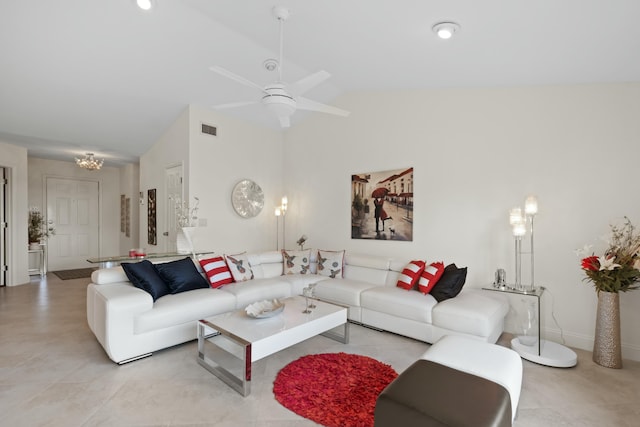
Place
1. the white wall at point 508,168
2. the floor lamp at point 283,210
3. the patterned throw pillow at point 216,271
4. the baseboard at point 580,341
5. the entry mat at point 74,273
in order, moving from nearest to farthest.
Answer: the baseboard at point 580,341, the white wall at point 508,168, the patterned throw pillow at point 216,271, the floor lamp at point 283,210, the entry mat at point 74,273

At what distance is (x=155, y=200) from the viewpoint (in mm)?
5984

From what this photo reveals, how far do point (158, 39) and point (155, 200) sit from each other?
3148mm

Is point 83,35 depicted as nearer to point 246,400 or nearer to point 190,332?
point 190,332

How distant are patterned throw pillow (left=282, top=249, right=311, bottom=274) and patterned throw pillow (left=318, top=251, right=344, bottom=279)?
227 millimetres

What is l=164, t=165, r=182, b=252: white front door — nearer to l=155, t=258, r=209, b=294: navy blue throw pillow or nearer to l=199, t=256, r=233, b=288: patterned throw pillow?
l=199, t=256, r=233, b=288: patterned throw pillow

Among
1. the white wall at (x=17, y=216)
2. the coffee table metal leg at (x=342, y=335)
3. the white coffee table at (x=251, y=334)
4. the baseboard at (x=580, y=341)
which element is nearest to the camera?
the white coffee table at (x=251, y=334)

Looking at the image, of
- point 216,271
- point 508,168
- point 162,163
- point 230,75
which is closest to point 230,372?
point 216,271

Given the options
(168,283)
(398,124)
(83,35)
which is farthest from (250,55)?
(168,283)

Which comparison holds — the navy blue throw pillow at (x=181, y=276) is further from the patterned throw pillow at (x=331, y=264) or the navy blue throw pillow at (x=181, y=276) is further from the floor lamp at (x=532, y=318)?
the floor lamp at (x=532, y=318)

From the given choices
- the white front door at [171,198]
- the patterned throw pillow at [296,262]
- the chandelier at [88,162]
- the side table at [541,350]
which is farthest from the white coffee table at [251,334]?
the chandelier at [88,162]

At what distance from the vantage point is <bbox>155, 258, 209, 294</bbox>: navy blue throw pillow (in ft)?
11.9

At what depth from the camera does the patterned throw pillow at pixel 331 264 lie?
4695mm

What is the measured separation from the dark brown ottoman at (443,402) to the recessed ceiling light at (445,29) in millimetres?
2592

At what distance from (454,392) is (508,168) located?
2.90 m
